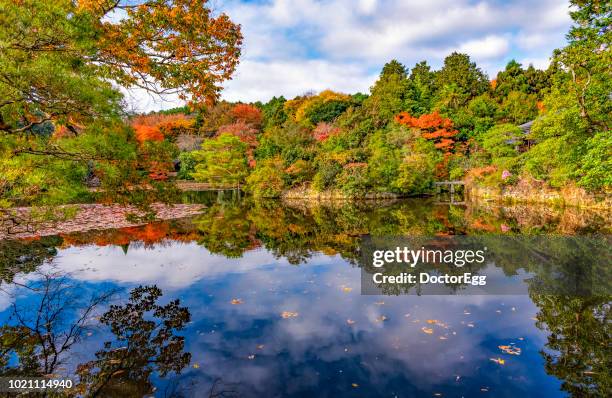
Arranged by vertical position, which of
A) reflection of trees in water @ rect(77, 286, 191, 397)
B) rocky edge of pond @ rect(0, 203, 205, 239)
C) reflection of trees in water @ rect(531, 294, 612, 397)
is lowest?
reflection of trees in water @ rect(77, 286, 191, 397)

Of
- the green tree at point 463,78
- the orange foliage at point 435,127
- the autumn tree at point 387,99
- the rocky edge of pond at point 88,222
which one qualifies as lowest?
the rocky edge of pond at point 88,222

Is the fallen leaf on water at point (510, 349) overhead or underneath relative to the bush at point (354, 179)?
underneath

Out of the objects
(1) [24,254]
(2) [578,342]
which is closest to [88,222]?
(1) [24,254]

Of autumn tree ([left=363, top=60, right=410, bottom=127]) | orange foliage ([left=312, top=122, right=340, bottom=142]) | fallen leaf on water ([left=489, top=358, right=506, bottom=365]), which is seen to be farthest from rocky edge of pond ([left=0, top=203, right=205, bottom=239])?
autumn tree ([left=363, top=60, right=410, bottom=127])

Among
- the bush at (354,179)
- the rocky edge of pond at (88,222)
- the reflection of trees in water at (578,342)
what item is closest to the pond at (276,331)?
the reflection of trees in water at (578,342)

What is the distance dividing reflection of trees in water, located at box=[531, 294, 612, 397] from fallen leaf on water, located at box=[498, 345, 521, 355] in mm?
290

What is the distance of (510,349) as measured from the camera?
493 centimetres

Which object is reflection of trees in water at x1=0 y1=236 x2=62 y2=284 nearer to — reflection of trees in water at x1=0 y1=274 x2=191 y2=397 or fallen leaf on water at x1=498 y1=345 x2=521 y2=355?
reflection of trees in water at x1=0 y1=274 x2=191 y2=397

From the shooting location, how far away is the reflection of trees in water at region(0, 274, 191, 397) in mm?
4301

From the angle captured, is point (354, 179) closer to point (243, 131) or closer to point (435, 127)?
point (435, 127)

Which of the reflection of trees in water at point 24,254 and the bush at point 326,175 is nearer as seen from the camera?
the reflection of trees in water at point 24,254

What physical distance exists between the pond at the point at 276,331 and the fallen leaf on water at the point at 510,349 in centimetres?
3

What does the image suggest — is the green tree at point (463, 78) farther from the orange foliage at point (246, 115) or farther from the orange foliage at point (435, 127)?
the orange foliage at point (246, 115)

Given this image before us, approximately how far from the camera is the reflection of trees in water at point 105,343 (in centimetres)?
430
